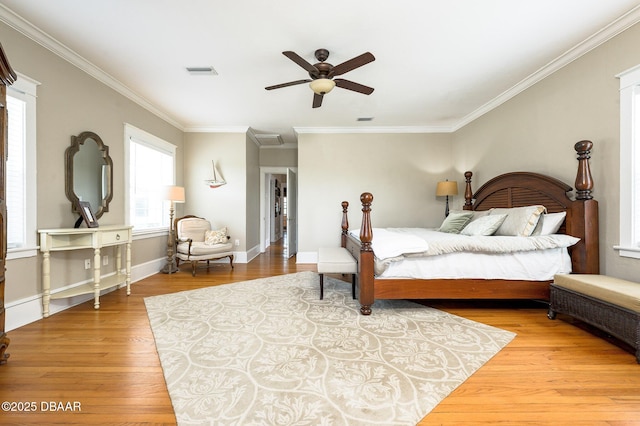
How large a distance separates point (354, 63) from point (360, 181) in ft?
9.68

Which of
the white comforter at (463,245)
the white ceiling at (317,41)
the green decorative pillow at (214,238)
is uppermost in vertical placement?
the white ceiling at (317,41)

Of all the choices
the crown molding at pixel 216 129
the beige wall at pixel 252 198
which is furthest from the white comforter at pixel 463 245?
the crown molding at pixel 216 129

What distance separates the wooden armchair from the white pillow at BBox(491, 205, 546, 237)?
13.6ft

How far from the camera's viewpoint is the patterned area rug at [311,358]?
1.34m

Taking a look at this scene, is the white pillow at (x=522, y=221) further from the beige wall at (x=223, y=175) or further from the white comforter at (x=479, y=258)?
the beige wall at (x=223, y=175)

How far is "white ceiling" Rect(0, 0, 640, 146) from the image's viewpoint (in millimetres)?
2135

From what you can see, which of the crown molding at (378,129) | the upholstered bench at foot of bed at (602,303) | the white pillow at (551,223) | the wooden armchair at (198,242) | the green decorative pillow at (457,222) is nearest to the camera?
the upholstered bench at foot of bed at (602,303)

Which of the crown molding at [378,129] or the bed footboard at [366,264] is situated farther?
the crown molding at [378,129]

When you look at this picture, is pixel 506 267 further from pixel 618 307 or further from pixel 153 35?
pixel 153 35

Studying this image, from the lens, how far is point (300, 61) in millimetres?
2414

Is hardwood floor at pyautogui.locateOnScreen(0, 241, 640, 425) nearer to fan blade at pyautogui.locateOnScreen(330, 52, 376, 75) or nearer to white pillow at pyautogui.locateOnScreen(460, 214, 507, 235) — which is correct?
white pillow at pyautogui.locateOnScreen(460, 214, 507, 235)

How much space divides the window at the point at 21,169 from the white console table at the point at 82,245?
0.37ft

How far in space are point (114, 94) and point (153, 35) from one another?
1.50 metres

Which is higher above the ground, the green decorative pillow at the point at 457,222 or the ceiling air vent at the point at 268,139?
the ceiling air vent at the point at 268,139
